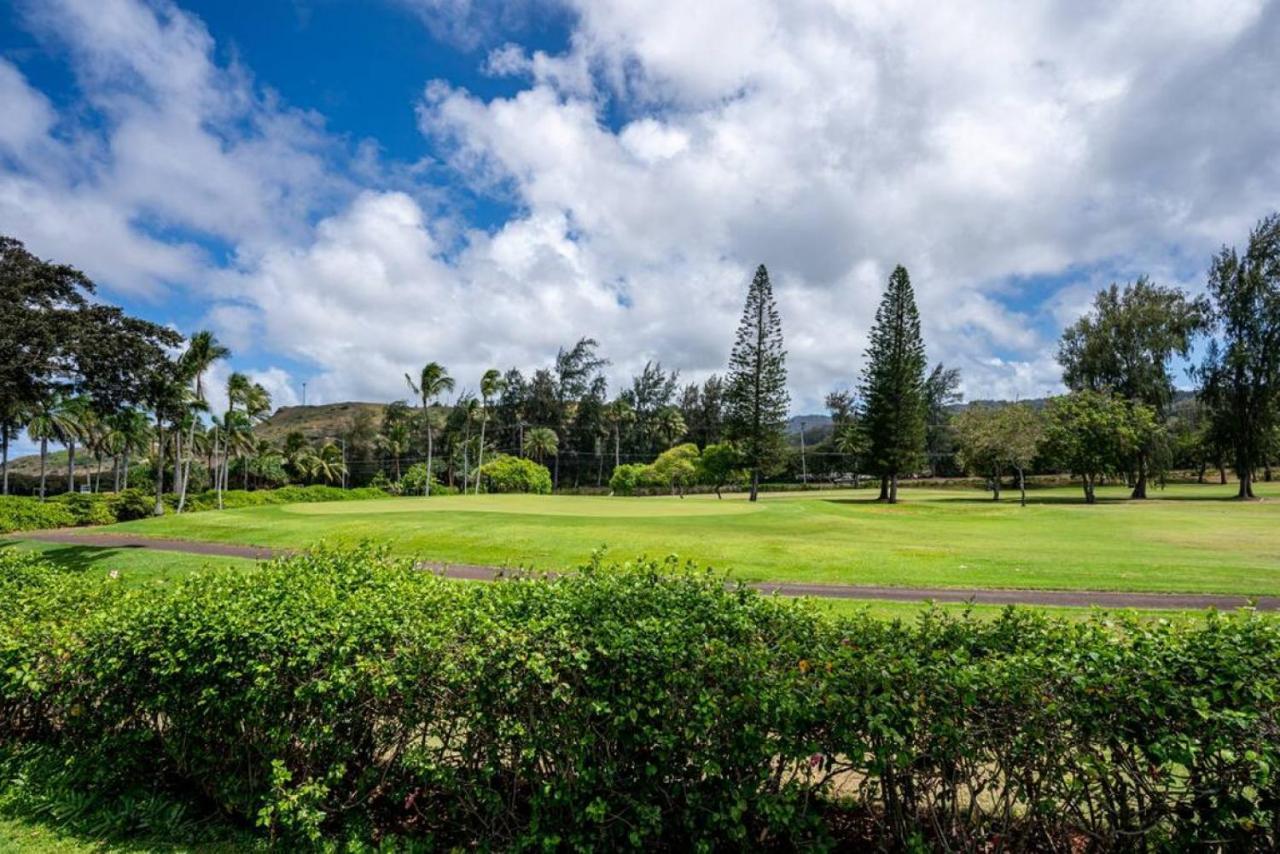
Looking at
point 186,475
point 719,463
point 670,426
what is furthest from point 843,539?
point 670,426

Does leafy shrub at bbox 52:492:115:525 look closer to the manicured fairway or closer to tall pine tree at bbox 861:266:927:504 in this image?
the manicured fairway

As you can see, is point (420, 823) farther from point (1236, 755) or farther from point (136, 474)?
point (136, 474)

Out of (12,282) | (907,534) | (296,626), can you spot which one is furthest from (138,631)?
(907,534)

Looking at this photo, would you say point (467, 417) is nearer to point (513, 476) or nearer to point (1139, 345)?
point (513, 476)

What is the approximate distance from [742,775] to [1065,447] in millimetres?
49017

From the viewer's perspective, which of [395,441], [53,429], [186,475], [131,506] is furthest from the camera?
[395,441]

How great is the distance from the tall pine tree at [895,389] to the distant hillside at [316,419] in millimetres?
79699

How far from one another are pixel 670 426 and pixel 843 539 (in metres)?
58.5

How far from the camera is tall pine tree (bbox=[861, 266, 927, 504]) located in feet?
152

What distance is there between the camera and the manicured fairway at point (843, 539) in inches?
539

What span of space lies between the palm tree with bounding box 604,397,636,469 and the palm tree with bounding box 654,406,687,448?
3519 mm

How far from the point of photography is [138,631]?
13.6ft

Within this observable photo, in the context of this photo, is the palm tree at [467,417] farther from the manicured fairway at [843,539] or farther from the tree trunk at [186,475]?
the manicured fairway at [843,539]

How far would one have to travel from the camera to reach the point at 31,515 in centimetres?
2784
